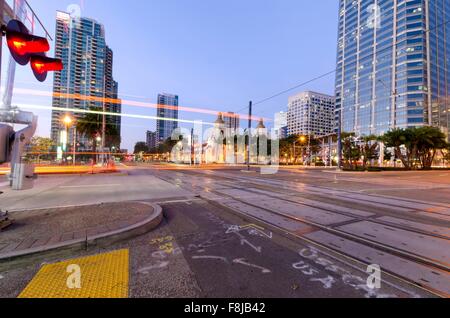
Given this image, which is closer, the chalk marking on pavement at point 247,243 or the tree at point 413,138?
the chalk marking on pavement at point 247,243

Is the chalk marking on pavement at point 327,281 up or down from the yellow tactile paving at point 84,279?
up

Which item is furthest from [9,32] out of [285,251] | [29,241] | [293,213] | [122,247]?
[293,213]

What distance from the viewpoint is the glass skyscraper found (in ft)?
294

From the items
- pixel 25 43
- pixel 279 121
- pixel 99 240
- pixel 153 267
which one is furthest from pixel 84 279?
pixel 279 121

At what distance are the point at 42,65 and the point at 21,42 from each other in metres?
0.63

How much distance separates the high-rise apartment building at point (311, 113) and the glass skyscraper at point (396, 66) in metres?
31.6

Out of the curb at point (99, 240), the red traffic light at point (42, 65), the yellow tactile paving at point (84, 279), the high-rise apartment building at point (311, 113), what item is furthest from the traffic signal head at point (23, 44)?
the high-rise apartment building at point (311, 113)

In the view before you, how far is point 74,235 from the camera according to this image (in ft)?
13.3

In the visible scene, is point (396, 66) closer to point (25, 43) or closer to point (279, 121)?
point (279, 121)

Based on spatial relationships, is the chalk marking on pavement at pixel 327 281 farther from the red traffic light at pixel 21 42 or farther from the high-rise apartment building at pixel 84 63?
the high-rise apartment building at pixel 84 63

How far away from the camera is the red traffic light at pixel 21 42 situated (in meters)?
4.35

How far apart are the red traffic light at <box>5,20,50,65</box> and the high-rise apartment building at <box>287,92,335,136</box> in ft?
526

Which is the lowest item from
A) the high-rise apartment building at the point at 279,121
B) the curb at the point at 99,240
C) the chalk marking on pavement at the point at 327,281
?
the chalk marking on pavement at the point at 327,281
